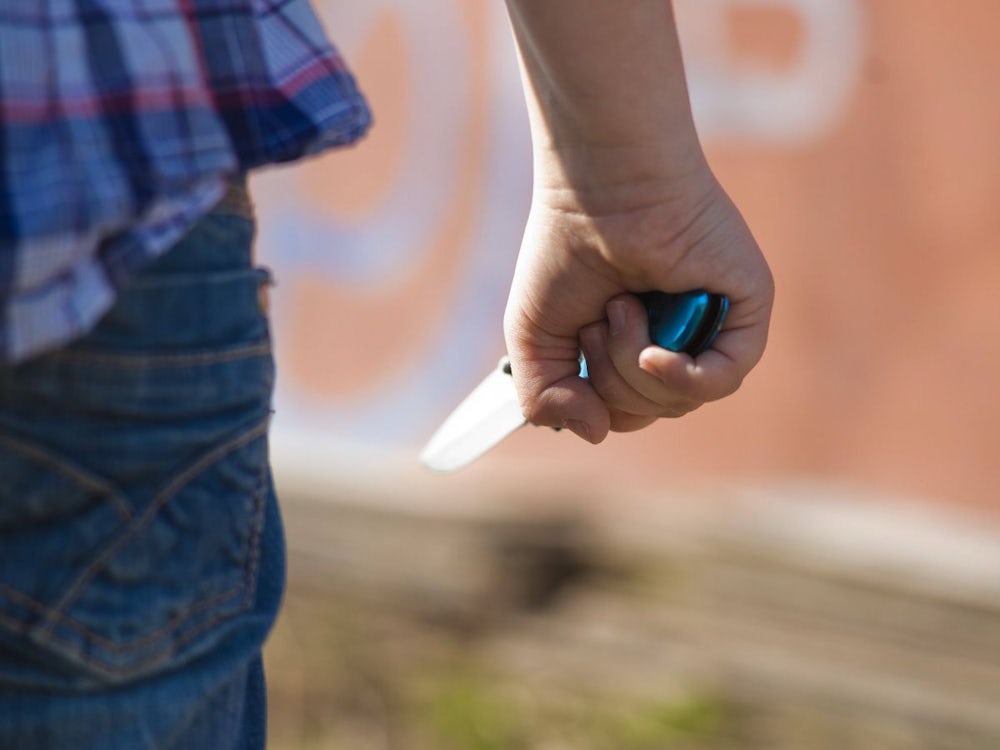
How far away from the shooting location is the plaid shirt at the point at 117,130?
28.5 inches

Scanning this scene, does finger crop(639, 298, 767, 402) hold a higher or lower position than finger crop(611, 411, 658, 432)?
higher

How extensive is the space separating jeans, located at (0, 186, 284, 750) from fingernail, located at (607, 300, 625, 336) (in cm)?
26

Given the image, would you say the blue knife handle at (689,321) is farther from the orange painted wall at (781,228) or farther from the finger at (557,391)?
the orange painted wall at (781,228)

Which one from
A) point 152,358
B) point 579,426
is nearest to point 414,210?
point 579,426

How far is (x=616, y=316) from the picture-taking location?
96 cm

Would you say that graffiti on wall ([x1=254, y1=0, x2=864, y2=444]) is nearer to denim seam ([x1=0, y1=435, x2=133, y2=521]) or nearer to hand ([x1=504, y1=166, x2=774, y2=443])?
hand ([x1=504, y1=166, x2=774, y2=443])

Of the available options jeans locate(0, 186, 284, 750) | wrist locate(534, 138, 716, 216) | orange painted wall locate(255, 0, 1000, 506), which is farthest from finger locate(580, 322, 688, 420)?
orange painted wall locate(255, 0, 1000, 506)

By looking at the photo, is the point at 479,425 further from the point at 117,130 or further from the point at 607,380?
the point at 117,130

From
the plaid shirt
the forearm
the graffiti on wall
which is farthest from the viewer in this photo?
the graffiti on wall

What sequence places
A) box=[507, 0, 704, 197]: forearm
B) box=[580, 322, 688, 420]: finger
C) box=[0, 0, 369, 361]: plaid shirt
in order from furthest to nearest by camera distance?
box=[580, 322, 688, 420]: finger, box=[507, 0, 704, 197]: forearm, box=[0, 0, 369, 361]: plaid shirt

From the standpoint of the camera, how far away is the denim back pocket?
31.2 inches

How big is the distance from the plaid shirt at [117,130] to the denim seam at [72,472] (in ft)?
0.25

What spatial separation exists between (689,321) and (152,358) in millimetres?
382

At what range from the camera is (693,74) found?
2.70 metres
